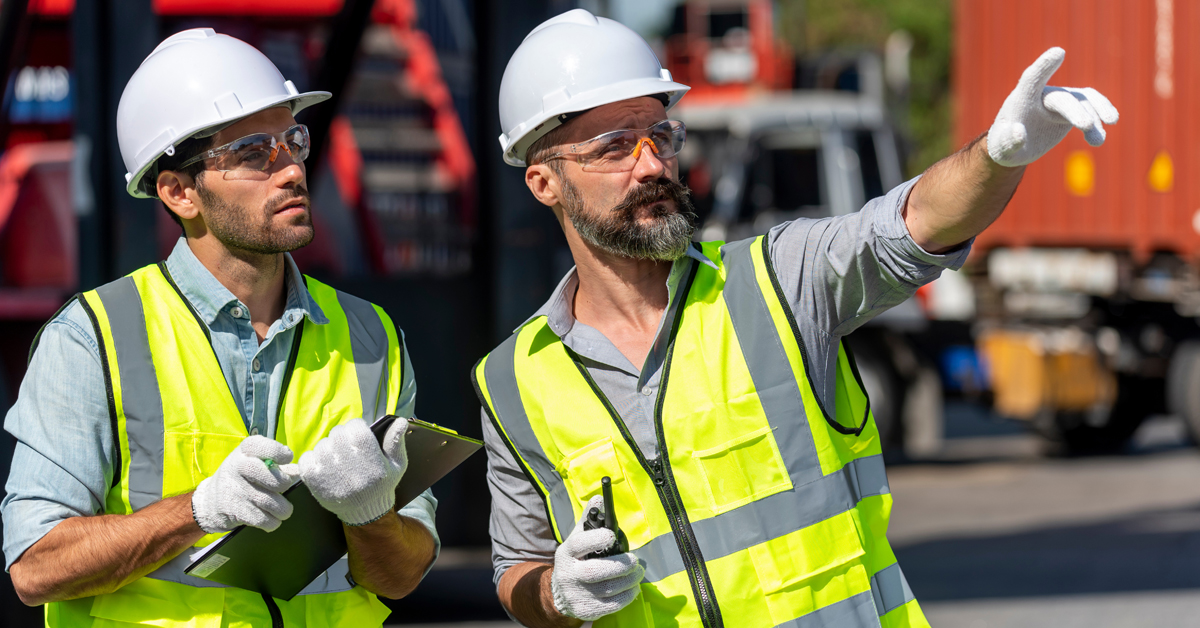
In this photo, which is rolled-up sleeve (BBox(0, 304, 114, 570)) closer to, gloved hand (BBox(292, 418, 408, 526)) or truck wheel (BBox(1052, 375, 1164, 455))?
gloved hand (BBox(292, 418, 408, 526))

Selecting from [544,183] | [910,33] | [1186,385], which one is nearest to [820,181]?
[1186,385]

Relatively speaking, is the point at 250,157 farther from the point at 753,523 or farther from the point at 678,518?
the point at 753,523

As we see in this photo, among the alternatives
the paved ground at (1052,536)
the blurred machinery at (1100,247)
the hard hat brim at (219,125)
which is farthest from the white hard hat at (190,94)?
the blurred machinery at (1100,247)

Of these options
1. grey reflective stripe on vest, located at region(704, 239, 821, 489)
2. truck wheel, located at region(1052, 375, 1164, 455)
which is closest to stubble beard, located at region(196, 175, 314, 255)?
grey reflective stripe on vest, located at region(704, 239, 821, 489)

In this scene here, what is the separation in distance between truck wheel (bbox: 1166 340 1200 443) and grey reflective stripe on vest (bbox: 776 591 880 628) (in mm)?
8429

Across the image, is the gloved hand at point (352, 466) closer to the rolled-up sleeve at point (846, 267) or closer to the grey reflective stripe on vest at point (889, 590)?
the rolled-up sleeve at point (846, 267)

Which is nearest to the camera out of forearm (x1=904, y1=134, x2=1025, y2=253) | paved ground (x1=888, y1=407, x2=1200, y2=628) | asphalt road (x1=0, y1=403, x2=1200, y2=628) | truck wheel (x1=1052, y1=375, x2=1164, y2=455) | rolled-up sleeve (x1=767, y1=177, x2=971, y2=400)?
forearm (x1=904, y1=134, x2=1025, y2=253)

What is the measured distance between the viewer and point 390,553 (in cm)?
212

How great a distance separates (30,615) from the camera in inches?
170

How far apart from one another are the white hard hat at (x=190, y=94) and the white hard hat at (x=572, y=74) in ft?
1.38

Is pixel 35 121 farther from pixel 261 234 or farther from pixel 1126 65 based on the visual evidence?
pixel 1126 65

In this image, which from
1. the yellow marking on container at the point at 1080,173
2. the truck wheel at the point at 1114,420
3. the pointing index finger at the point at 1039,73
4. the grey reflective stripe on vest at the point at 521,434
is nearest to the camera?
the pointing index finger at the point at 1039,73

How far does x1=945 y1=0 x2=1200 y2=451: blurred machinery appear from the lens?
30.9ft

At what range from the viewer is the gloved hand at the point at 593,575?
1942 mm
